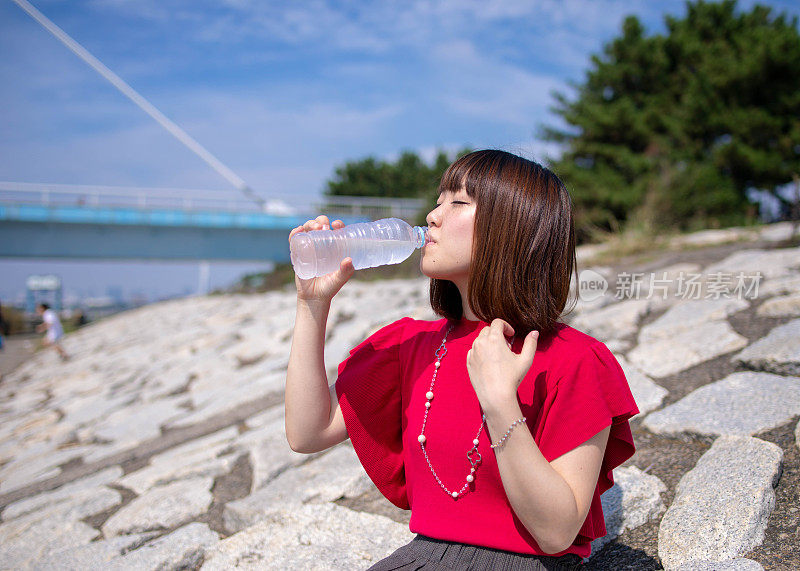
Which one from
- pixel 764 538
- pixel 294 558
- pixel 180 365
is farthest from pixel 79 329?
pixel 764 538

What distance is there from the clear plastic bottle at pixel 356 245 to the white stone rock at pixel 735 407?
1.65 meters

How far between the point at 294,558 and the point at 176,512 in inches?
41.1

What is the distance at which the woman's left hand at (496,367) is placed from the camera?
1312 mm

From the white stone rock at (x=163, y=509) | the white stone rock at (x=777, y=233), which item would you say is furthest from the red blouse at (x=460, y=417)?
the white stone rock at (x=777, y=233)

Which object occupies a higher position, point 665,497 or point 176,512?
point 665,497

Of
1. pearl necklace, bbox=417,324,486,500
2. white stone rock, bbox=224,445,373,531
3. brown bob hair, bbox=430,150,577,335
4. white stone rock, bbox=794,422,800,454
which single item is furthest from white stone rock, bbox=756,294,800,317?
pearl necklace, bbox=417,324,486,500

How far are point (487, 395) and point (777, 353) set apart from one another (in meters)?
2.39

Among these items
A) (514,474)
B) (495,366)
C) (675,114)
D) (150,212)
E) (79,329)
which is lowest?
(79,329)

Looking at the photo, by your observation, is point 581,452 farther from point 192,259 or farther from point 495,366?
point 192,259

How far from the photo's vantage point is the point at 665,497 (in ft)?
7.50

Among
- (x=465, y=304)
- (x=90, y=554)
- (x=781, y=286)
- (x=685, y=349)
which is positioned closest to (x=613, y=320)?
(x=685, y=349)

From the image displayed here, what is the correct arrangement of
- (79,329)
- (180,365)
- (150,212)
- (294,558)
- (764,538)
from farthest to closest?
(150,212) < (79,329) < (180,365) < (294,558) < (764,538)

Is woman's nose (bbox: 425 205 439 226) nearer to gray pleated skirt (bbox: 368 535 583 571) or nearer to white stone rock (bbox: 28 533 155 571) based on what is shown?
gray pleated skirt (bbox: 368 535 583 571)

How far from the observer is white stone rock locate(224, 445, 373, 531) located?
2.73 m
